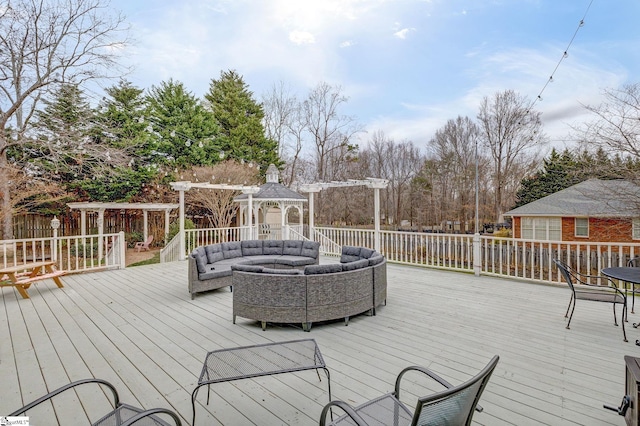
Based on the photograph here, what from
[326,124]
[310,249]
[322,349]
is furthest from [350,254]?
[326,124]

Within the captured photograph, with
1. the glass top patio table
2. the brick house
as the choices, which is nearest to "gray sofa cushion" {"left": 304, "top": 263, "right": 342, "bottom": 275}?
the glass top patio table

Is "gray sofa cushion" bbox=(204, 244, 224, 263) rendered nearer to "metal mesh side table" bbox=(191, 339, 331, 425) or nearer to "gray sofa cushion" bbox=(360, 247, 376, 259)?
"gray sofa cushion" bbox=(360, 247, 376, 259)

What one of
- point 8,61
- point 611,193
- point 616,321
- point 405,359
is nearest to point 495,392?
point 405,359

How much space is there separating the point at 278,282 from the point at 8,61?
921cm

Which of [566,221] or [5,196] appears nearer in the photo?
[5,196]

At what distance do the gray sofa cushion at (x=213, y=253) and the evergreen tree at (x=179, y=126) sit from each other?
1128 cm

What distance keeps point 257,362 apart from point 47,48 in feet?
32.4

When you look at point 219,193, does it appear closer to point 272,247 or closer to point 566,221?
point 272,247

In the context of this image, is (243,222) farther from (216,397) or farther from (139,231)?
(216,397)

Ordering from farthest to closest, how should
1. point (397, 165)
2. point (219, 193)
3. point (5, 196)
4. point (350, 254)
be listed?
point (397, 165) → point (219, 193) → point (5, 196) → point (350, 254)

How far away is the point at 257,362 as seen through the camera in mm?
2525

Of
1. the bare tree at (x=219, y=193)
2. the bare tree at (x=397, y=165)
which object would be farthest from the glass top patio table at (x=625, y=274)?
the bare tree at (x=397, y=165)

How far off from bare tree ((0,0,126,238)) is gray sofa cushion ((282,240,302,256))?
22.3 ft

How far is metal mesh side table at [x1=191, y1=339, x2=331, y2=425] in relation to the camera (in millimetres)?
2287
